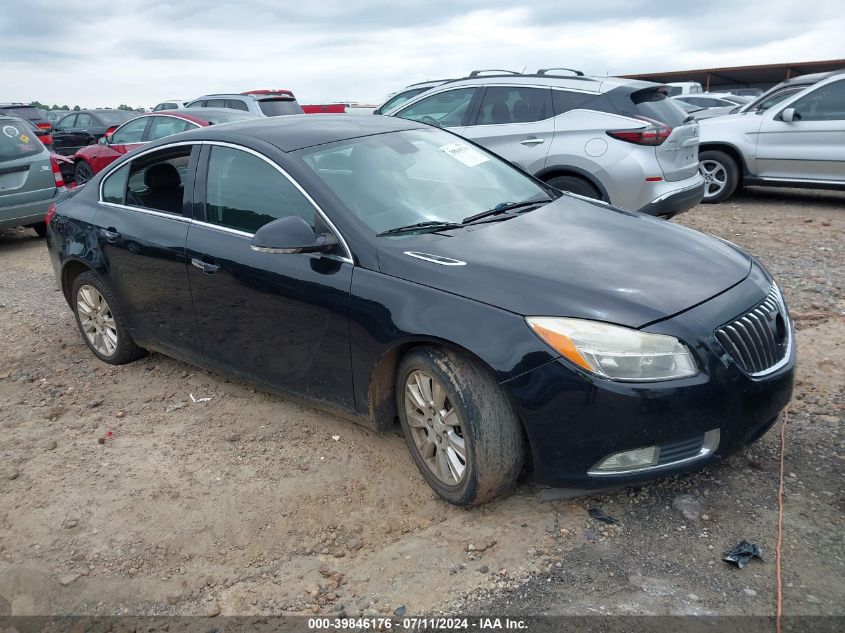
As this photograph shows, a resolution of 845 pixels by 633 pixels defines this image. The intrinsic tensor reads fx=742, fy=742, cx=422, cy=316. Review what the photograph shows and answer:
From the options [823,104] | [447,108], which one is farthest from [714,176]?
[447,108]

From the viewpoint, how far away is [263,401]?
4418 millimetres

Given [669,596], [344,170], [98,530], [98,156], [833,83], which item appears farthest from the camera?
[98,156]

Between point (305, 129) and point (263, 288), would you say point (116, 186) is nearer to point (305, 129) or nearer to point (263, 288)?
point (305, 129)

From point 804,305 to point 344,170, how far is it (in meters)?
3.66

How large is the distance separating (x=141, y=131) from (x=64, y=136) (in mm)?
8056

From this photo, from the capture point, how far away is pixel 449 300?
2998mm

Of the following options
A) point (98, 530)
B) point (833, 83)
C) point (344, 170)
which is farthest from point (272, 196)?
point (833, 83)

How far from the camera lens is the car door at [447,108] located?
8.16m

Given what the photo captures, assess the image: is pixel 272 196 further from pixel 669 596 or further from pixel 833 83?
pixel 833 83

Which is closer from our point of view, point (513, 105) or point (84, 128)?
point (513, 105)

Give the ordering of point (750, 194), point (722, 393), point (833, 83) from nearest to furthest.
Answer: point (722, 393) < point (833, 83) < point (750, 194)

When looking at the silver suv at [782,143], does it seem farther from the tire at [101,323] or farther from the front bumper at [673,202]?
the tire at [101,323]

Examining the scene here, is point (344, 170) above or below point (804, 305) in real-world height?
above

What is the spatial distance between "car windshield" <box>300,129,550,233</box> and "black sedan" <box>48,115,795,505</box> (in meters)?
0.01
